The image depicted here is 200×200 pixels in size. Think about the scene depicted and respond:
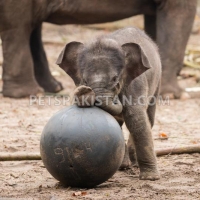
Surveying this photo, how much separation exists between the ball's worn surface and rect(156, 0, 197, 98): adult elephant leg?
196 inches

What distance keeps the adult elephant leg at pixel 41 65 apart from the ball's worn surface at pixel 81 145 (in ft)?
17.8

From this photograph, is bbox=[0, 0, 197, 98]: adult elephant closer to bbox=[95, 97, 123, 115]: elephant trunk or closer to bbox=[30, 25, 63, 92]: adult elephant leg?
bbox=[30, 25, 63, 92]: adult elephant leg

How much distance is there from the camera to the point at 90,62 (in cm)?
501

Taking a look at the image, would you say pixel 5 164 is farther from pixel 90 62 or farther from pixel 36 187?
pixel 90 62

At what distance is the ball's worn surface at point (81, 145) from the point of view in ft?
15.9

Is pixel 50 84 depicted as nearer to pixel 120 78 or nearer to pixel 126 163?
pixel 126 163

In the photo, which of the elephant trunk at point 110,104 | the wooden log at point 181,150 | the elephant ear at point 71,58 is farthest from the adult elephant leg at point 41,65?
the elephant trunk at point 110,104

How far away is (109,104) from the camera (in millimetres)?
4953

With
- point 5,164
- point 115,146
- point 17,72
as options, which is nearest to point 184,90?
point 17,72

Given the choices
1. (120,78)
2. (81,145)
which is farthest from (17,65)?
(81,145)

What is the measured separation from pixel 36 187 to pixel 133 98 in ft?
3.22

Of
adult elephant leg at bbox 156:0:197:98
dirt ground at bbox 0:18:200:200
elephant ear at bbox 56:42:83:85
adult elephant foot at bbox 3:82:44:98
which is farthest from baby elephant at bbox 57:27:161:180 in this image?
adult elephant leg at bbox 156:0:197:98

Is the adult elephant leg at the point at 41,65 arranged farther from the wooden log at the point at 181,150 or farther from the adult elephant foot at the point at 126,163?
the adult elephant foot at the point at 126,163

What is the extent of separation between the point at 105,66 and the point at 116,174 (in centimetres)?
116
